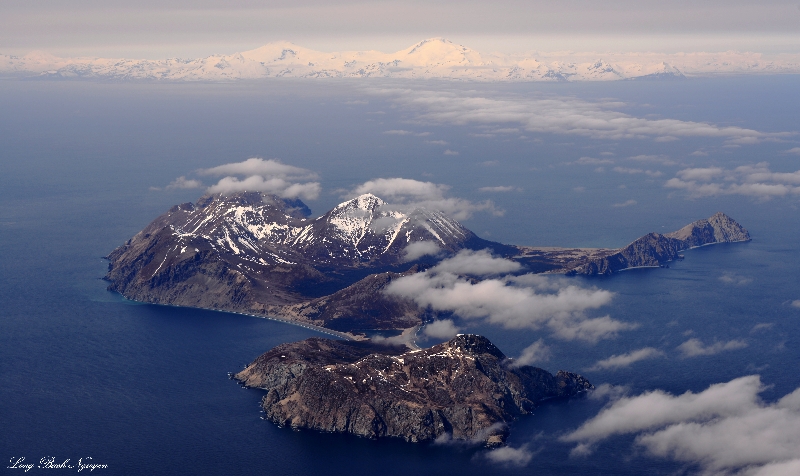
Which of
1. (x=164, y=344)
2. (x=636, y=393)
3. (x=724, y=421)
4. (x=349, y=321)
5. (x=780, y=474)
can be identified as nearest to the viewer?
(x=780, y=474)

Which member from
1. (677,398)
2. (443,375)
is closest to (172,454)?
(443,375)

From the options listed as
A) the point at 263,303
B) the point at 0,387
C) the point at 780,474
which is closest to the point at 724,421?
the point at 780,474

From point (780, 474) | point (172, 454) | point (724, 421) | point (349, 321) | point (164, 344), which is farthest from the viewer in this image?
point (349, 321)

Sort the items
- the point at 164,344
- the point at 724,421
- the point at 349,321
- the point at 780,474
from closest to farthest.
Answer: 1. the point at 780,474
2. the point at 724,421
3. the point at 164,344
4. the point at 349,321

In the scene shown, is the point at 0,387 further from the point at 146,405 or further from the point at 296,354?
the point at 296,354

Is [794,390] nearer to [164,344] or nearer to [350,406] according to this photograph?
[350,406]

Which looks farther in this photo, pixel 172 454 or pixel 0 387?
pixel 0 387
